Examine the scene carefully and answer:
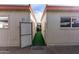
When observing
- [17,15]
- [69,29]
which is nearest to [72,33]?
[69,29]

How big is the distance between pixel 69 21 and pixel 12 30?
271cm

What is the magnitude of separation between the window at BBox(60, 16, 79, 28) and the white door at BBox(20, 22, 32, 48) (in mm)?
1574

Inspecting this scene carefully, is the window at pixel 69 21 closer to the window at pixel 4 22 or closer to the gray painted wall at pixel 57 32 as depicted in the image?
the gray painted wall at pixel 57 32

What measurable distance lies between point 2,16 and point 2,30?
26.0 inches

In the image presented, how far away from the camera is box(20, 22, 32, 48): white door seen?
694cm

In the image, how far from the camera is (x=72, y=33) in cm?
781

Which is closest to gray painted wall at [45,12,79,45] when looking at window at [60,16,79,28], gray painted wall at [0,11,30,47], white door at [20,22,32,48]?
window at [60,16,79,28]

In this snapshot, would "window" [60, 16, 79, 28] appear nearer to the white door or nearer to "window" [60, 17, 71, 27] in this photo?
"window" [60, 17, 71, 27]

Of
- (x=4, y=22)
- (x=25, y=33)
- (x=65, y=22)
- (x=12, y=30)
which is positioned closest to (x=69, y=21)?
(x=65, y=22)

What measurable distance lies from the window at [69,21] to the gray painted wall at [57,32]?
16 centimetres

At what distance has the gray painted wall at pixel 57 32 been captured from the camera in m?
7.58

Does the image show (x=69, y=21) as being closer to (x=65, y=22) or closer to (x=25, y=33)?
(x=65, y=22)
